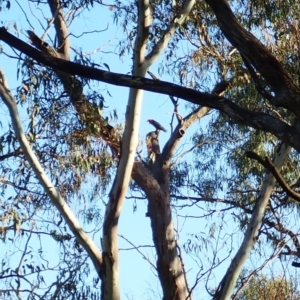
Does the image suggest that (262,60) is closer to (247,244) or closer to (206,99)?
(206,99)

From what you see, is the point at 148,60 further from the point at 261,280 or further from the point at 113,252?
the point at 261,280

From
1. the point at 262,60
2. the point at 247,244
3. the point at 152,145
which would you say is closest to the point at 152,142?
the point at 152,145

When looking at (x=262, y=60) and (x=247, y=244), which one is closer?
(x=262, y=60)

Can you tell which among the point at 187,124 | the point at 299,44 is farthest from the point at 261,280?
the point at 299,44

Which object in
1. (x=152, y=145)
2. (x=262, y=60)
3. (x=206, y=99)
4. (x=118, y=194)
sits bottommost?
(x=206, y=99)

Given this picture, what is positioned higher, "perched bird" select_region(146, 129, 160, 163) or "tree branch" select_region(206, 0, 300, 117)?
"perched bird" select_region(146, 129, 160, 163)

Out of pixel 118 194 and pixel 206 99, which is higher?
pixel 118 194

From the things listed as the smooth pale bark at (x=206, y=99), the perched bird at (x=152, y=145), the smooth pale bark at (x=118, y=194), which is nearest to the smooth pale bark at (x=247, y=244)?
the smooth pale bark at (x=118, y=194)

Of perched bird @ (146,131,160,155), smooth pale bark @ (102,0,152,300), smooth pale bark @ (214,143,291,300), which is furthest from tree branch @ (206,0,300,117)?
perched bird @ (146,131,160,155)

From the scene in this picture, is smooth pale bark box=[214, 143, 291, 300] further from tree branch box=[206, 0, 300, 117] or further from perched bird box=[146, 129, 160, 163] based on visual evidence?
tree branch box=[206, 0, 300, 117]

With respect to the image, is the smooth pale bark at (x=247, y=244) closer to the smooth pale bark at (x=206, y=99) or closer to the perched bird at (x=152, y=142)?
the perched bird at (x=152, y=142)

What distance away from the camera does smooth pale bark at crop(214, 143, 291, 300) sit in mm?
7082

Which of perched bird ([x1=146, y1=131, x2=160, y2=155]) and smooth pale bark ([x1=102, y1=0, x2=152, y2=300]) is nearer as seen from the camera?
smooth pale bark ([x1=102, y1=0, x2=152, y2=300])

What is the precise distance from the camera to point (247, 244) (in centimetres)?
728
